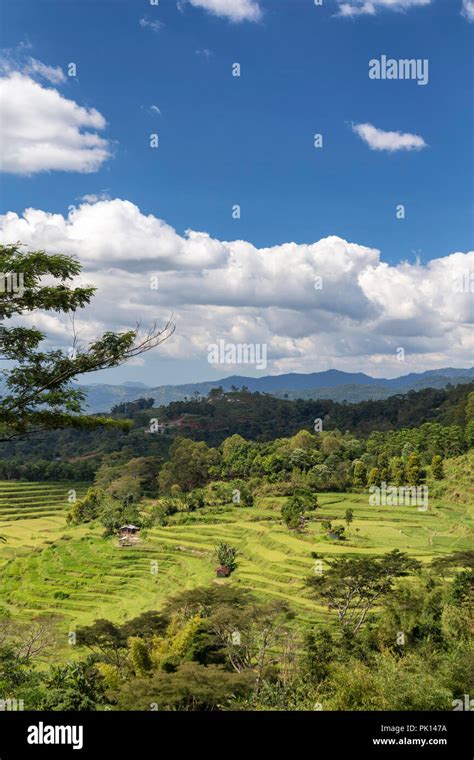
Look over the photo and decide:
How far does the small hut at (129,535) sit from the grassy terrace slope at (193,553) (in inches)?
24.3

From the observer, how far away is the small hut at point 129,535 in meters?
30.0

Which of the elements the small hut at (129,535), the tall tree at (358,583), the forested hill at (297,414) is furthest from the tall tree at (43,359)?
the forested hill at (297,414)

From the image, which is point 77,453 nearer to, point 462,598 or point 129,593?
point 129,593

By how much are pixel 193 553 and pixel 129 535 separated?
5437mm

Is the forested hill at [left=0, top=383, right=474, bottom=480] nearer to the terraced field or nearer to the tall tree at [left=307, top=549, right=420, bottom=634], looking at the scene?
the terraced field

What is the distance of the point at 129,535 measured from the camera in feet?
102

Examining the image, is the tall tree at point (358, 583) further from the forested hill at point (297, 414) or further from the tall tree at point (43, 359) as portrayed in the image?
the forested hill at point (297, 414)

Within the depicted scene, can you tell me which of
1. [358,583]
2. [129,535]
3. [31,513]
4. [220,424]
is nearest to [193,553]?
[129,535]

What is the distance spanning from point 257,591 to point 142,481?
81.8 ft

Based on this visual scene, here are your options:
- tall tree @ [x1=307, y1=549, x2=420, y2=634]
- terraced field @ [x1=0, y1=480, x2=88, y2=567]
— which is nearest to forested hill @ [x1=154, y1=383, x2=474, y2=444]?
terraced field @ [x1=0, y1=480, x2=88, y2=567]

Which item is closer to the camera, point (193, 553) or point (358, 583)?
point (358, 583)

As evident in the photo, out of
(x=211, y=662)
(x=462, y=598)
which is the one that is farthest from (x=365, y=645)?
(x=211, y=662)

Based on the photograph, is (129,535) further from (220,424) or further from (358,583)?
(220,424)

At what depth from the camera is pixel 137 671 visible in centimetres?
1408
